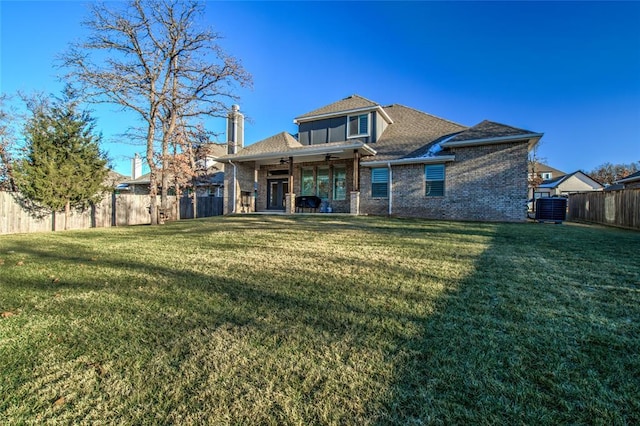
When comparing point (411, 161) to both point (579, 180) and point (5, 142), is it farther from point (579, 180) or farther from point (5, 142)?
point (579, 180)

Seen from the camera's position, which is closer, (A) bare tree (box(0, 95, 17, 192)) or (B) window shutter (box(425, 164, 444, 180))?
(B) window shutter (box(425, 164, 444, 180))

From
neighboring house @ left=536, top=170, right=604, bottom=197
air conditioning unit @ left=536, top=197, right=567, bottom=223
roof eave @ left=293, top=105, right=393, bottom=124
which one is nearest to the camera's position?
air conditioning unit @ left=536, top=197, right=567, bottom=223

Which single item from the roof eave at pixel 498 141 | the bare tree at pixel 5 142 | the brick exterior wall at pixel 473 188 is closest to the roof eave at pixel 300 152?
the brick exterior wall at pixel 473 188

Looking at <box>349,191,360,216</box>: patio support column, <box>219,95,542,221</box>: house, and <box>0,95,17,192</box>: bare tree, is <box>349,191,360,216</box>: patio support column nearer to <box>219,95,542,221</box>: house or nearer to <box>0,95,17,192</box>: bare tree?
<box>219,95,542,221</box>: house

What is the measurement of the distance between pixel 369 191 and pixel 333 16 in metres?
8.05

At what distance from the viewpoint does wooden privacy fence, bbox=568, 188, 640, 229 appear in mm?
10594

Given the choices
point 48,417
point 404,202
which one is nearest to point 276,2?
point 404,202

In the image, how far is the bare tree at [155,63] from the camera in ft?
38.0

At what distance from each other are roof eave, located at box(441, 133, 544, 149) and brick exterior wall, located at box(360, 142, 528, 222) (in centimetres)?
28

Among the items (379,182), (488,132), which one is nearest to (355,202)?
(379,182)

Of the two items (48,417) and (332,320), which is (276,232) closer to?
(332,320)

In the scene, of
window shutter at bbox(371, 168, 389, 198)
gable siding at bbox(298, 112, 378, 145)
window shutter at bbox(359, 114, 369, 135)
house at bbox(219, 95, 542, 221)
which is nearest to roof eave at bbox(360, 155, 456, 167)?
house at bbox(219, 95, 542, 221)

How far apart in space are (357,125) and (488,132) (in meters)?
A: 6.31

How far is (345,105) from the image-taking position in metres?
16.0
